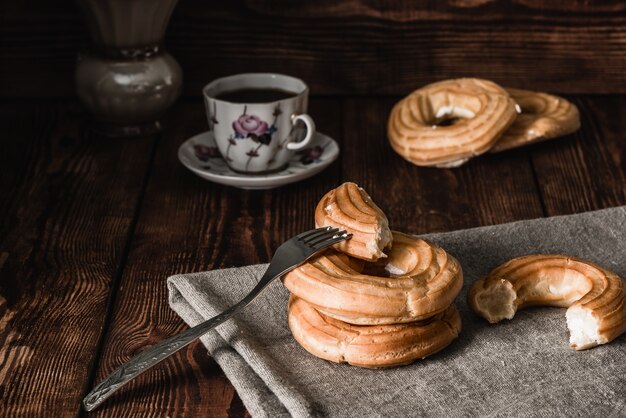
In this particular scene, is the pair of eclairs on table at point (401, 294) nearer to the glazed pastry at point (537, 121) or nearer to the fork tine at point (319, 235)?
the fork tine at point (319, 235)

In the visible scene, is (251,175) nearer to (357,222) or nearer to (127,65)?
(127,65)

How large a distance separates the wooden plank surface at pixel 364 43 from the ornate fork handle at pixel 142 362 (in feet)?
3.13

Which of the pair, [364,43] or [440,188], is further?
[364,43]

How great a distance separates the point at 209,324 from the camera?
955 mm

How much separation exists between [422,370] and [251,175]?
621 millimetres

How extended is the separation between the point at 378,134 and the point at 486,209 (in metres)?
0.33

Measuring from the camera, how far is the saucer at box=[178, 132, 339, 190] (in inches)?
56.1

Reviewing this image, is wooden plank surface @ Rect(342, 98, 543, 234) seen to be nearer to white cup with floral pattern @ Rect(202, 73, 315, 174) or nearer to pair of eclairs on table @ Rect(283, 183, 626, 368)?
white cup with floral pattern @ Rect(202, 73, 315, 174)

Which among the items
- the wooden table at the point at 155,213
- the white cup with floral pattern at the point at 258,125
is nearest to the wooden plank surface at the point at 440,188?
the wooden table at the point at 155,213

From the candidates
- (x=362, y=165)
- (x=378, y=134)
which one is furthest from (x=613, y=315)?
(x=378, y=134)

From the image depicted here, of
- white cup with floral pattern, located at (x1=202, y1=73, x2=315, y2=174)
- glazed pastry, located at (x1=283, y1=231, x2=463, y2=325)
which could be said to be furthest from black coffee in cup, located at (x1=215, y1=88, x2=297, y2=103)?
glazed pastry, located at (x1=283, y1=231, x2=463, y2=325)

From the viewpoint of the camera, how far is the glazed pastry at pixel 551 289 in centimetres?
97

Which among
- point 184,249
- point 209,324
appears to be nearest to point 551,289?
point 209,324

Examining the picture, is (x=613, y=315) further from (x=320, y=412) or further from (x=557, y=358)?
(x=320, y=412)
